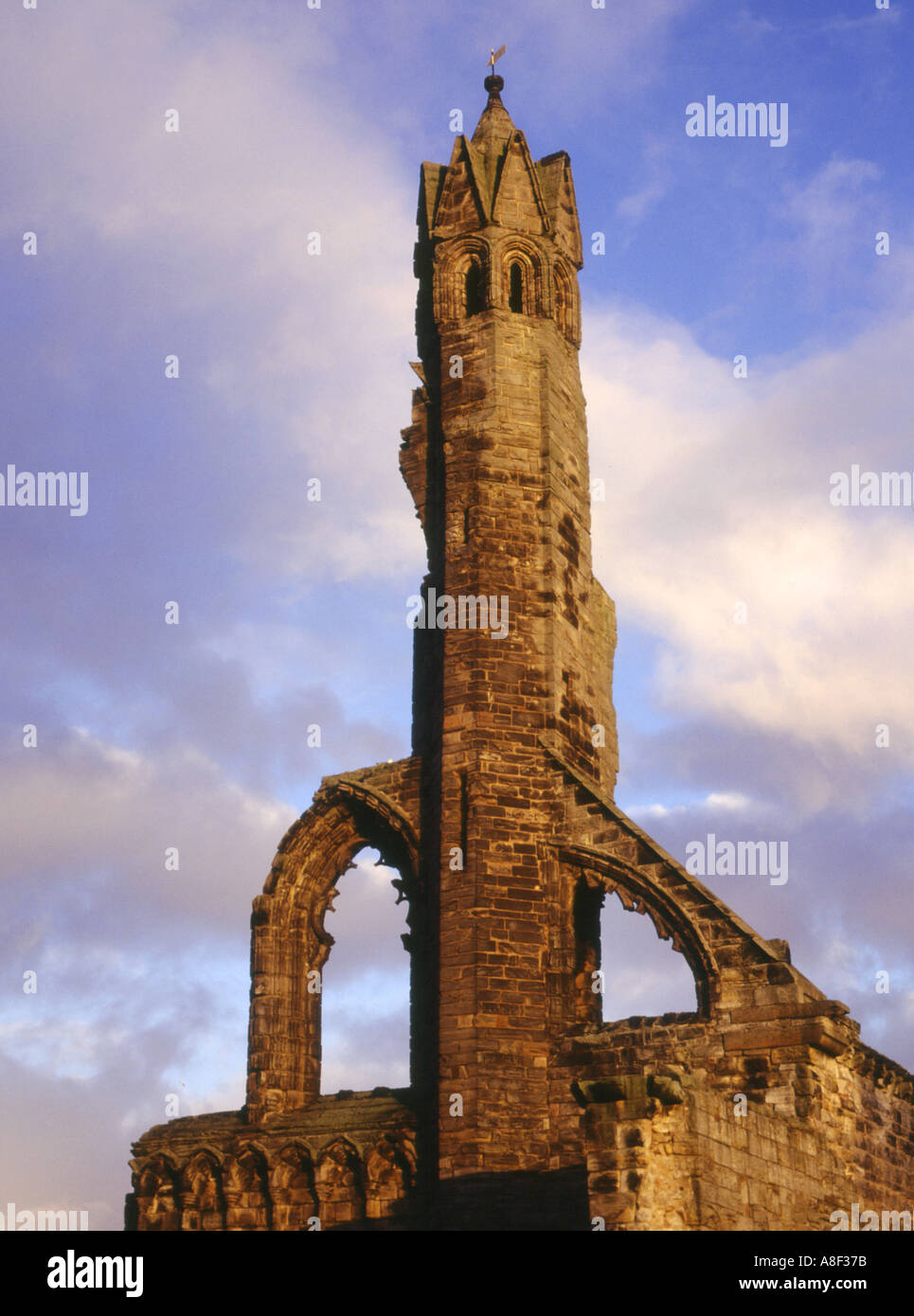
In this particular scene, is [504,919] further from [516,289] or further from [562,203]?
[562,203]

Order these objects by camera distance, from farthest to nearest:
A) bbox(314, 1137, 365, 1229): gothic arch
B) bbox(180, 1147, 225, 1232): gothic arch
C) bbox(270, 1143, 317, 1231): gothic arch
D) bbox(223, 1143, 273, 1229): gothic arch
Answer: bbox(180, 1147, 225, 1232): gothic arch < bbox(223, 1143, 273, 1229): gothic arch < bbox(270, 1143, 317, 1231): gothic arch < bbox(314, 1137, 365, 1229): gothic arch

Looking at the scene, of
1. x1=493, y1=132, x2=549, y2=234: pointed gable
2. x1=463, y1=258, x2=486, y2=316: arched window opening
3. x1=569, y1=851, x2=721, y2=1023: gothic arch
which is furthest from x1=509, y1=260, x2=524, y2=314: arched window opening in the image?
x1=569, y1=851, x2=721, y2=1023: gothic arch

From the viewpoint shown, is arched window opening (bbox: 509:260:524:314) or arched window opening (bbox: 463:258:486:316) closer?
arched window opening (bbox: 463:258:486:316)

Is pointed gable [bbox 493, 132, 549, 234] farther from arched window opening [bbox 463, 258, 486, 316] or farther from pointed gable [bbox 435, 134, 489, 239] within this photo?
arched window opening [bbox 463, 258, 486, 316]

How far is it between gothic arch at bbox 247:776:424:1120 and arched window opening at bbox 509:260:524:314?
25.9ft

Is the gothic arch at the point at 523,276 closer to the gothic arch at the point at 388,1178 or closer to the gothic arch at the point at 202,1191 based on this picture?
the gothic arch at the point at 388,1178

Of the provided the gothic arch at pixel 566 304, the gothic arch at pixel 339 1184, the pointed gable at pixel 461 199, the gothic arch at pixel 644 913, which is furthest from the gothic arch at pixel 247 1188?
the pointed gable at pixel 461 199

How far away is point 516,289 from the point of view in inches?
1010

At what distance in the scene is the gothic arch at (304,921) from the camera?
2288 cm

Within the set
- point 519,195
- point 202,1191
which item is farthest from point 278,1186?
point 519,195

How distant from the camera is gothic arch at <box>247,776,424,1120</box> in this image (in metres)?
22.9
